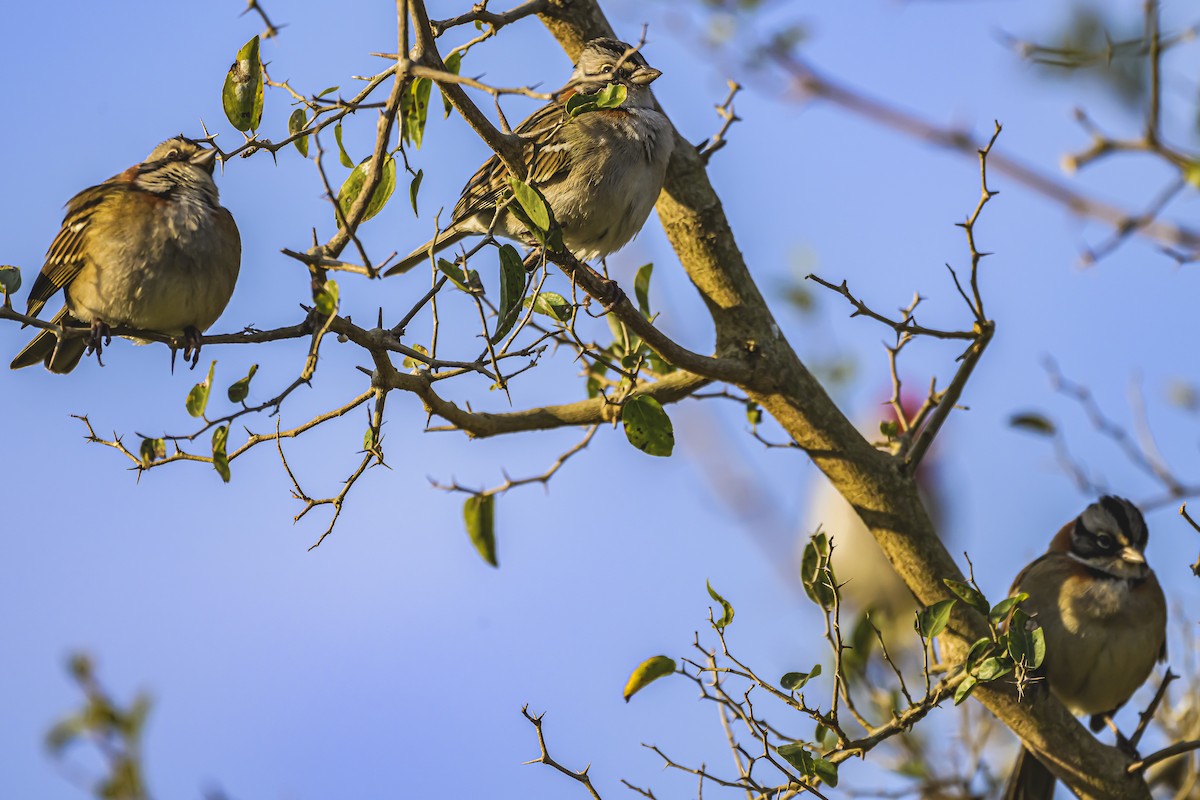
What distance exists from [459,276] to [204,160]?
2.29 m

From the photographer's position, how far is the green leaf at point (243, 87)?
363cm

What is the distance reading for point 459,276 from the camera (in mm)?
3492

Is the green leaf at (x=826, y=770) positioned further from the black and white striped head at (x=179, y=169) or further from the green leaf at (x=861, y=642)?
the black and white striped head at (x=179, y=169)

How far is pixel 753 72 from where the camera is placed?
16.0 feet

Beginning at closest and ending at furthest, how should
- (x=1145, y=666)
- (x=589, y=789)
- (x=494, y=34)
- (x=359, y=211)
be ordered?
(x=359, y=211)
(x=589, y=789)
(x=494, y=34)
(x=1145, y=666)

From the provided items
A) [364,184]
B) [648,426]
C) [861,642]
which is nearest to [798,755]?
[648,426]

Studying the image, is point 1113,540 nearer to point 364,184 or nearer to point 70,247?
point 364,184

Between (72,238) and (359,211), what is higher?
(72,238)

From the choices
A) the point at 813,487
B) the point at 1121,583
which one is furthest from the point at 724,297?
the point at 813,487

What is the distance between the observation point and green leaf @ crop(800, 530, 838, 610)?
12.7ft

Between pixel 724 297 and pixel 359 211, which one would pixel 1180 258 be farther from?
pixel 359 211

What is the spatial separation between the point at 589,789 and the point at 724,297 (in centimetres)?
200

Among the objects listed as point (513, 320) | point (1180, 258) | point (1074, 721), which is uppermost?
point (1180, 258)

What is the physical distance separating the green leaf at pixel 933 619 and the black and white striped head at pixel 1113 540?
2549mm
